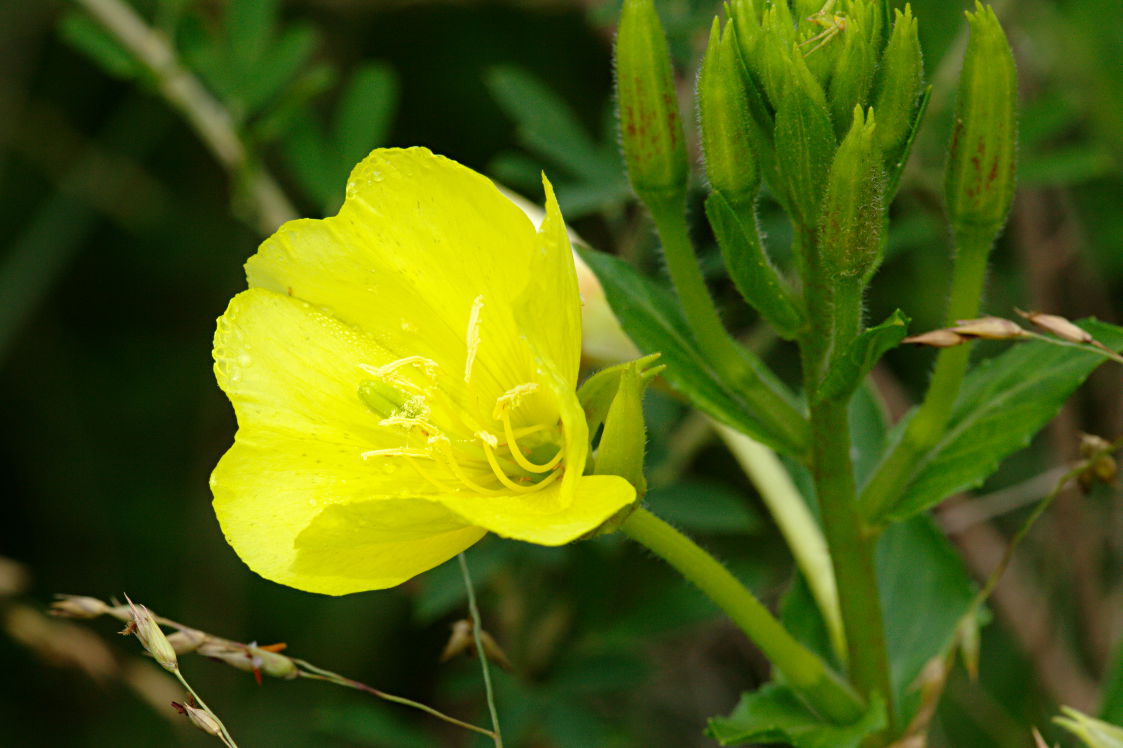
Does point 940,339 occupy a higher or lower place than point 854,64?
lower

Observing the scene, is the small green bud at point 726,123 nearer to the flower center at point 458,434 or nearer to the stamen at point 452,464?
the flower center at point 458,434

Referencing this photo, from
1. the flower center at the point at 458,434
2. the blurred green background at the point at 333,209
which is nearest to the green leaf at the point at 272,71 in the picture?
the blurred green background at the point at 333,209

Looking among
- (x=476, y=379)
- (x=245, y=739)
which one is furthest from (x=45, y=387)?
Answer: (x=476, y=379)

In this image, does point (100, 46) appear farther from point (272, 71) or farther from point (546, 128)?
point (546, 128)

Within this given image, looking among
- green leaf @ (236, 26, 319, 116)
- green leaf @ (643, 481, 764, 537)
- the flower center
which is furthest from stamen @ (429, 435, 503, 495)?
green leaf @ (236, 26, 319, 116)

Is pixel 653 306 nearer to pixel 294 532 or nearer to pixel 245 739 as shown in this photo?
pixel 294 532

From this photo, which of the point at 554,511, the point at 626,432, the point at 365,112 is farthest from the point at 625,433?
the point at 365,112

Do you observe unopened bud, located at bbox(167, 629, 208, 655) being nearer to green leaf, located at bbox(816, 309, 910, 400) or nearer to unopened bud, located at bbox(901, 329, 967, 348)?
green leaf, located at bbox(816, 309, 910, 400)
